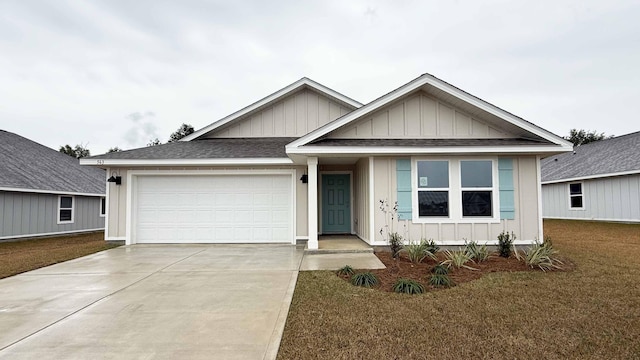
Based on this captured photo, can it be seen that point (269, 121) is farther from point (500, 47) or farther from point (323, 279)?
point (500, 47)

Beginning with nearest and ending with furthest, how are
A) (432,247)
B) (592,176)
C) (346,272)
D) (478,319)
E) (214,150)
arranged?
(478,319) → (346,272) → (432,247) → (214,150) → (592,176)

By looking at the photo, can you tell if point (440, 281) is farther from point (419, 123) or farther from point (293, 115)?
point (293, 115)

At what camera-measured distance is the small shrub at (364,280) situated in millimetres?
5445

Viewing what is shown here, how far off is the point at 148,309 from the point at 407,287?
373 cm

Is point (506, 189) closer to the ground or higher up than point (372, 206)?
higher up

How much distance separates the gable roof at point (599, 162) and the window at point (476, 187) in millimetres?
11491

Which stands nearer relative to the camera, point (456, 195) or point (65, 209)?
point (456, 195)

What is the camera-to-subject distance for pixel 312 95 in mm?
12844

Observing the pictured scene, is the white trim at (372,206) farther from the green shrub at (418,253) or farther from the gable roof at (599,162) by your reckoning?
the gable roof at (599,162)

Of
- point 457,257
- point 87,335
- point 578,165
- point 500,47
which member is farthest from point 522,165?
point 578,165

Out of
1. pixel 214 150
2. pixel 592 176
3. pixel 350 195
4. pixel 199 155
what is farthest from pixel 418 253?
pixel 592 176

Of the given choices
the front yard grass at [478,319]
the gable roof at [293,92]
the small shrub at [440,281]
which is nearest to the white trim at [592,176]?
the front yard grass at [478,319]

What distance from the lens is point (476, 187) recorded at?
854cm

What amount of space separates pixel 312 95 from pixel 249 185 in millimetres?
4718
